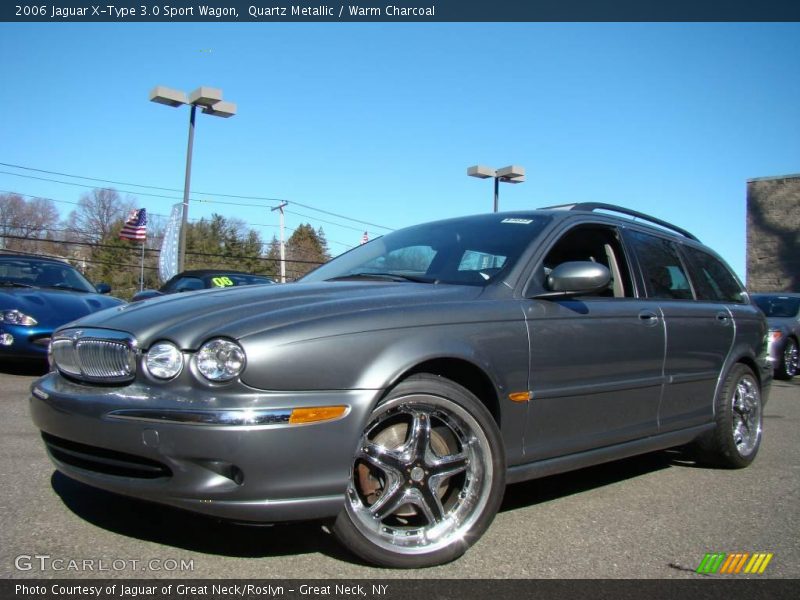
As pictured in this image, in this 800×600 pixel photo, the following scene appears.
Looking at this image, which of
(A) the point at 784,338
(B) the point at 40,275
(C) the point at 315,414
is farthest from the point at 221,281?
(A) the point at 784,338

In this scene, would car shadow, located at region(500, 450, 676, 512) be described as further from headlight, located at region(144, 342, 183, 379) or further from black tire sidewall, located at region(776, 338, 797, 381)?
black tire sidewall, located at region(776, 338, 797, 381)

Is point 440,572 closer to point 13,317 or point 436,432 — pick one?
point 436,432

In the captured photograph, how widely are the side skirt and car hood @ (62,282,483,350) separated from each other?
2.57 feet

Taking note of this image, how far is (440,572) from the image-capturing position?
264 centimetres

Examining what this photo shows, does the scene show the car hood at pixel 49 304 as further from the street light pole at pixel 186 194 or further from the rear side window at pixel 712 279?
the street light pole at pixel 186 194

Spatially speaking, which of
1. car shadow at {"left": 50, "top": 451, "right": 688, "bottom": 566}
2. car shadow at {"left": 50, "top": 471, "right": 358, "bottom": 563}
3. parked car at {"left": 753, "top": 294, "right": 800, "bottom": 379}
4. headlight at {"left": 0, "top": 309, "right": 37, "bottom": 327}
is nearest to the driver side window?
car shadow at {"left": 50, "top": 451, "right": 688, "bottom": 566}

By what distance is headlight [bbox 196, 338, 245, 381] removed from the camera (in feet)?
8.00

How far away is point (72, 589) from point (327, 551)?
92cm

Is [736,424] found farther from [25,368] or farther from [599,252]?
[25,368]

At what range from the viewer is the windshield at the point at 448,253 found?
3510 mm

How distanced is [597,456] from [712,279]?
2.14m

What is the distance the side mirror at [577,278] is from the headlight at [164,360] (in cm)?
170

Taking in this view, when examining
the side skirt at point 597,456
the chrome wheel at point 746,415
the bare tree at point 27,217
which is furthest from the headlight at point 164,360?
the bare tree at point 27,217

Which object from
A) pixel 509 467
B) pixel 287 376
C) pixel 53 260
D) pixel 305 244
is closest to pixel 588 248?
pixel 509 467
